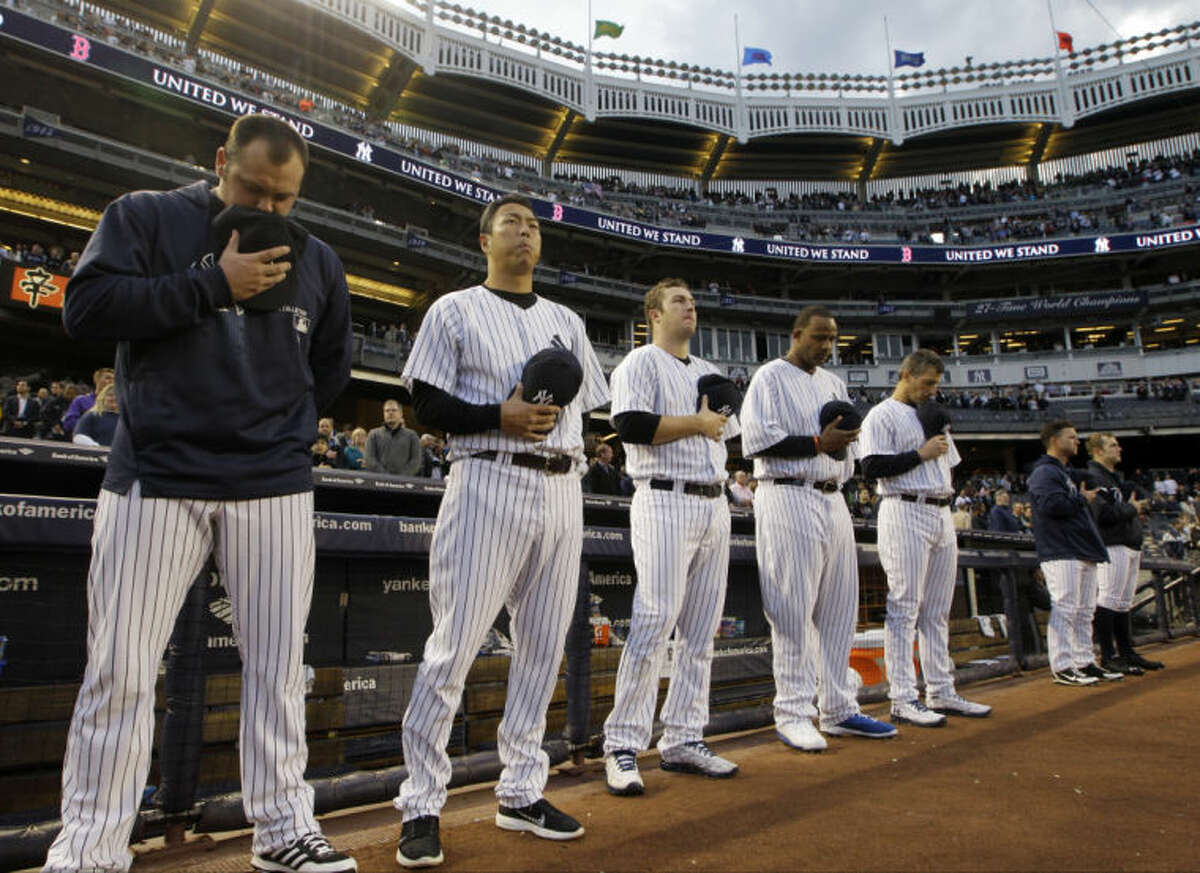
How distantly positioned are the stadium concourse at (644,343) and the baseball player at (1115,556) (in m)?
0.42

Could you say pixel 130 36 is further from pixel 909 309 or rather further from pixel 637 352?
pixel 909 309

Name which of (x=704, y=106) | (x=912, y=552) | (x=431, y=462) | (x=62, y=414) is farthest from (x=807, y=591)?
(x=704, y=106)

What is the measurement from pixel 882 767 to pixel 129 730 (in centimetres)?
276

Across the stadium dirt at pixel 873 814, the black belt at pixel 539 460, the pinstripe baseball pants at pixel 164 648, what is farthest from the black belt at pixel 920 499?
the pinstripe baseball pants at pixel 164 648

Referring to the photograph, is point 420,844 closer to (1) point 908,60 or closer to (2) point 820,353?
(2) point 820,353

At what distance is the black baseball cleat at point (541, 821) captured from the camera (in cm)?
227

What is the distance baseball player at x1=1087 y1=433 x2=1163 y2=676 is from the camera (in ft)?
21.1

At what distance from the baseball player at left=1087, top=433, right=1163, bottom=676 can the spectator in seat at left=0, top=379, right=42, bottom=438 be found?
36.4 ft

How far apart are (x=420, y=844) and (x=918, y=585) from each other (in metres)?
3.41

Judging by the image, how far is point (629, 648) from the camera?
316 centimetres

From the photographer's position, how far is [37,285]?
579 inches

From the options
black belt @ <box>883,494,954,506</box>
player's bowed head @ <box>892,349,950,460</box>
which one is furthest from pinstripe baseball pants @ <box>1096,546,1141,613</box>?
player's bowed head @ <box>892,349,950,460</box>

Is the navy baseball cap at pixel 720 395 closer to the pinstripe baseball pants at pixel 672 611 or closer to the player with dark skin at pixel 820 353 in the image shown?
the pinstripe baseball pants at pixel 672 611

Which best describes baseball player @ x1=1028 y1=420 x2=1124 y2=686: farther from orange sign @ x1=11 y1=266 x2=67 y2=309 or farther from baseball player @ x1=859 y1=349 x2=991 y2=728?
orange sign @ x1=11 y1=266 x2=67 y2=309
